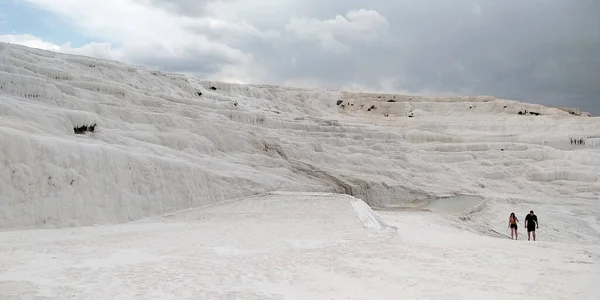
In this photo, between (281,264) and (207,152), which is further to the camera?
(207,152)

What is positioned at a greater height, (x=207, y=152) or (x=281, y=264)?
(x=207, y=152)

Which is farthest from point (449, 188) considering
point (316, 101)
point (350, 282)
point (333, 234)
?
point (316, 101)

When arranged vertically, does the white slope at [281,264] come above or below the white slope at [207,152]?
below

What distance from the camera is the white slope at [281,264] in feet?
29.9

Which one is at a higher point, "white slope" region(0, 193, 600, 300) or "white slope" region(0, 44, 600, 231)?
"white slope" region(0, 44, 600, 231)

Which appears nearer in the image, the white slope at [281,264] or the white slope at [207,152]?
the white slope at [281,264]

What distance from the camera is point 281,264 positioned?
11219 mm

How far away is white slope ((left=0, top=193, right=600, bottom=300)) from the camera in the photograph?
911cm

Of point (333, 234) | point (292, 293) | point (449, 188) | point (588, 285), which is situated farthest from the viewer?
point (449, 188)

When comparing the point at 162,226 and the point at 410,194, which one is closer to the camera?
the point at 162,226

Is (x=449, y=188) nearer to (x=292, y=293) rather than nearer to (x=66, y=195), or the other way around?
(x=66, y=195)

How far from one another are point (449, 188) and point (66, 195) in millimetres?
24541

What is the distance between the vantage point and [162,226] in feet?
55.0

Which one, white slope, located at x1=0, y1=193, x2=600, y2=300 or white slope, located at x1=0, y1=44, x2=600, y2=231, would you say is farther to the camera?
white slope, located at x1=0, y1=44, x2=600, y2=231
